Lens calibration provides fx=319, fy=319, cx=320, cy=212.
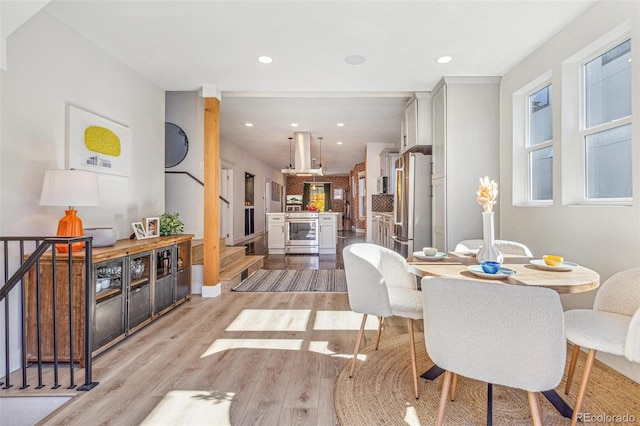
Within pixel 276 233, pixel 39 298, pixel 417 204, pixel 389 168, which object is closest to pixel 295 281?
pixel 417 204

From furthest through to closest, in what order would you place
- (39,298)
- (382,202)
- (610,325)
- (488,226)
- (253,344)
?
(382,202)
(253,344)
(488,226)
(39,298)
(610,325)

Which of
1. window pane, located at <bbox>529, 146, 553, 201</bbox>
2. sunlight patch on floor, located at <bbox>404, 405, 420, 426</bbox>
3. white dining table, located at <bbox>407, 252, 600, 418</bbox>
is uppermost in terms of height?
window pane, located at <bbox>529, 146, 553, 201</bbox>

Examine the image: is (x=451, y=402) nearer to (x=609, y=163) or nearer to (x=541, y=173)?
(x=609, y=163)

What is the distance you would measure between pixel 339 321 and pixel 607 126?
260cm

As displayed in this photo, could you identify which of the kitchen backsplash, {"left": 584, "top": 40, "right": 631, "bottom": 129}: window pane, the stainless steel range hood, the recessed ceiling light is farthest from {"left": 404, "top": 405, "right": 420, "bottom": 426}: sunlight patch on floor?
the kitchen backsplash

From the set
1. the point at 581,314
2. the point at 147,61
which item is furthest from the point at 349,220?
the point at 581,314

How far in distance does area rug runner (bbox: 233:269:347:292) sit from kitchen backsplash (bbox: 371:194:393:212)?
9.32 ft

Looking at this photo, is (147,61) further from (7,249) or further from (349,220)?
(349,220)

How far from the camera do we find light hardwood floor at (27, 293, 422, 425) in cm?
169

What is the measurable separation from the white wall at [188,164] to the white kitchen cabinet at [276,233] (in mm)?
3011

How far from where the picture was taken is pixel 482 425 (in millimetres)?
1570

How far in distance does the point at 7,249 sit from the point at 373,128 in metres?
5.52

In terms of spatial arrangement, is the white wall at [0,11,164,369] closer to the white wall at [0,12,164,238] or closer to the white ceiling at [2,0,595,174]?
the white wall at [0,12,164,238]

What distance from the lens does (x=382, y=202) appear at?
25.4 feet
